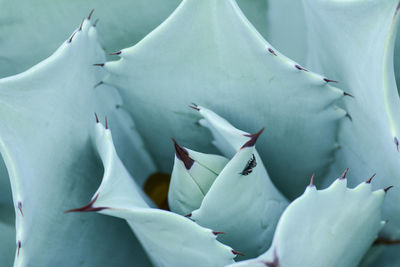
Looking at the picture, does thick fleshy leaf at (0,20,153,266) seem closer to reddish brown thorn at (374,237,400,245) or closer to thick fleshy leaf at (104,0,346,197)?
thick fleshy leaf at (104,0,346,197)

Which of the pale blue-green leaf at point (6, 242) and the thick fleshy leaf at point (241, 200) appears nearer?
the thick fleshy leaf at point (241, 200)

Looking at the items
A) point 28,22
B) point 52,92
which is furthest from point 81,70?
point 28,22

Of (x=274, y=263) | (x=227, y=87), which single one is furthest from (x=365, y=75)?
(x=274, y=263)

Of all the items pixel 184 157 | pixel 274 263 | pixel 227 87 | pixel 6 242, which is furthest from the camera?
pixel 6 242

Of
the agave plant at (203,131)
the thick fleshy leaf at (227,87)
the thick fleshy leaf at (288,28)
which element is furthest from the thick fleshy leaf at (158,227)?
the thick fleshy leaf at (288,28)

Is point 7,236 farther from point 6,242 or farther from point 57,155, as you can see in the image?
point 57,155

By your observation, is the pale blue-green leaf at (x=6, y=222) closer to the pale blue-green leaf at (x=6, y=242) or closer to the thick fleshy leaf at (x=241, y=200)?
the pale blue-green leaf at (x=6, y=242)

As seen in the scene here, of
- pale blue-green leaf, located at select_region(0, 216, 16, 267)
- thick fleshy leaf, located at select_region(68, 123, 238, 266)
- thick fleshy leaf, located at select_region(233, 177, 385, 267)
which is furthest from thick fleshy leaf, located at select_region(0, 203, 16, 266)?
thick fleshy leaf, located at select_region(233, 177, 385, 267)
